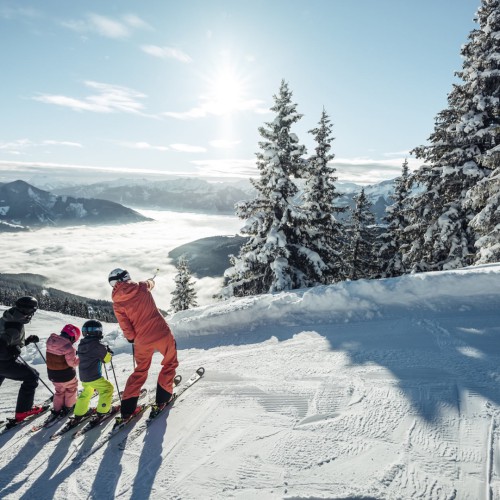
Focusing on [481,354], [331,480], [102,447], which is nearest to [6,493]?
[102,447]

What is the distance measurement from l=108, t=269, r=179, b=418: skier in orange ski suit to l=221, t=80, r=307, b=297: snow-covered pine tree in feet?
34.4

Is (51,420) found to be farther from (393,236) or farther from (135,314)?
(393,236)

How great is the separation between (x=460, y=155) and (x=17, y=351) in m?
16.7

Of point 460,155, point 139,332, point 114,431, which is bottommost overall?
point 114,431

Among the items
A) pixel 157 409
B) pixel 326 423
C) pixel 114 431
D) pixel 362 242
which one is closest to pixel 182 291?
pixel 362 242

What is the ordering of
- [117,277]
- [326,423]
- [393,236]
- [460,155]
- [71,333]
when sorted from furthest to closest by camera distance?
[393,236]
[460,155]
[71,333]
[117,277]
[326,423]

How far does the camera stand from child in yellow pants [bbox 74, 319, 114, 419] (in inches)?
195

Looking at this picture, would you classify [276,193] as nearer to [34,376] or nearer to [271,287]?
[271,287]

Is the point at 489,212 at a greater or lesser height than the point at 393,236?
greater

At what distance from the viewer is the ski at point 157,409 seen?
14.2 ft

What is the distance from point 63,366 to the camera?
207 inches

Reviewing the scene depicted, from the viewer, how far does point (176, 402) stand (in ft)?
16.6

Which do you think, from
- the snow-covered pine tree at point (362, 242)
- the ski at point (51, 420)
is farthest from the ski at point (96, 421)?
the snow-covered pine tree at point (362, 242)

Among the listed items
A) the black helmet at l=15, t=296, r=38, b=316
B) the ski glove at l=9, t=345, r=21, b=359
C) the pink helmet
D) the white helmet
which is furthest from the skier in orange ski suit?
the ski glove at l=9, t=345, r=21, b=359
